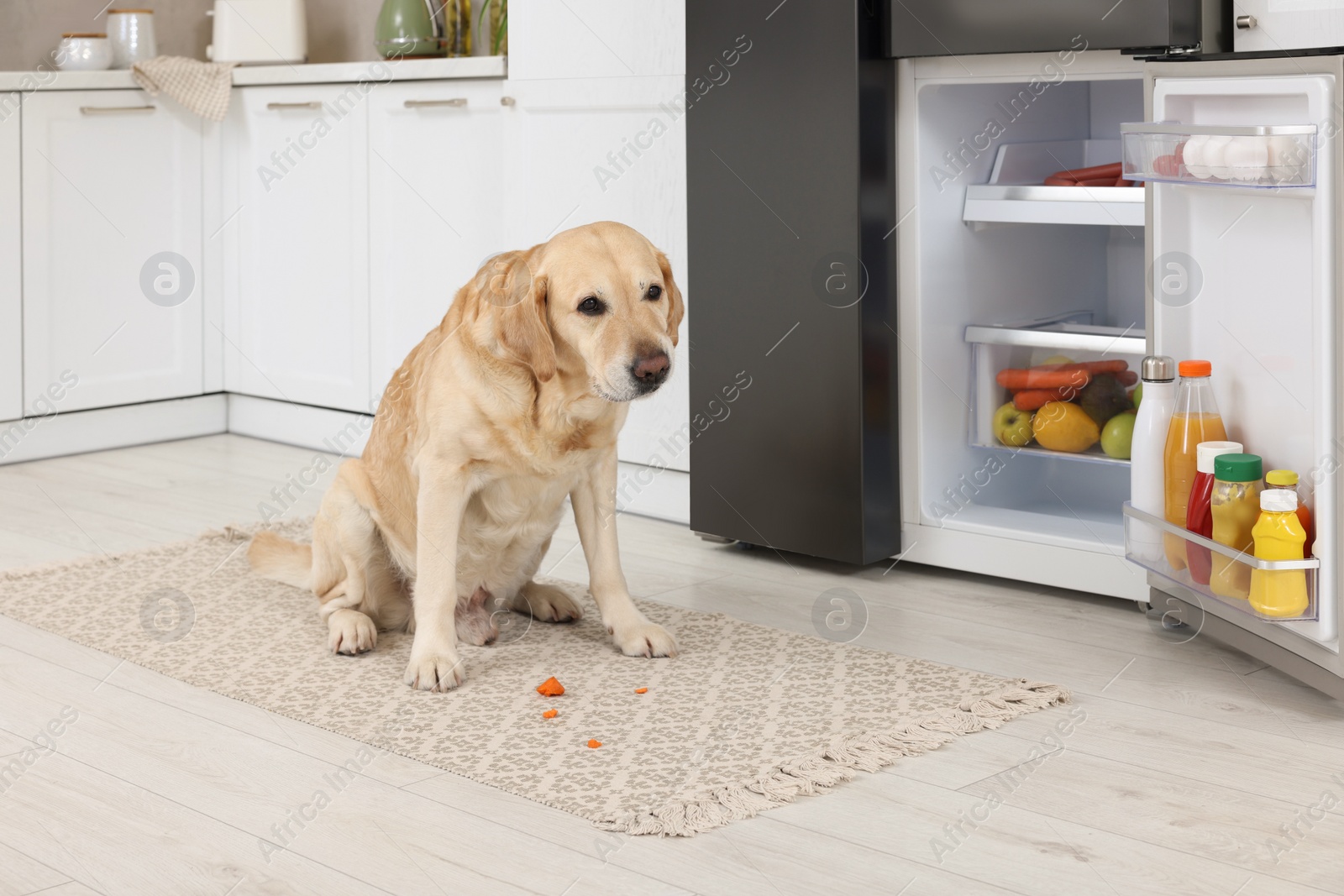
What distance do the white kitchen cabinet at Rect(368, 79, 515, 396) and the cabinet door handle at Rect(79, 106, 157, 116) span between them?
739 mm

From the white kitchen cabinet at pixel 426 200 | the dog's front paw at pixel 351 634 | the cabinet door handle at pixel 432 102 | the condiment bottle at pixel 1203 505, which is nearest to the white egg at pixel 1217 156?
the condiment bottle at pixel 1203 505

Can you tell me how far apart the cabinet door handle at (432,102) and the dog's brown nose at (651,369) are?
1.84 meters

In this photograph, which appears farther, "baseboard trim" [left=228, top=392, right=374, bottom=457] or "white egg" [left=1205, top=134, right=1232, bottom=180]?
"baseboard trim" [left=228, top=392, right=374, bottom=457]

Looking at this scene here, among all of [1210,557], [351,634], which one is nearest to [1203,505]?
[1210,557]

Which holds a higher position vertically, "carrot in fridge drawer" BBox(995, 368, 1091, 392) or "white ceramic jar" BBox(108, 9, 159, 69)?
"white ceramic jar" BBox(108, 9, 159, 69)

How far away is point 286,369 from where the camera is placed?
421 centimetres

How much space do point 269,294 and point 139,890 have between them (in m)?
2.95

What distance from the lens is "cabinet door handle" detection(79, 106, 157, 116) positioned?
396cm

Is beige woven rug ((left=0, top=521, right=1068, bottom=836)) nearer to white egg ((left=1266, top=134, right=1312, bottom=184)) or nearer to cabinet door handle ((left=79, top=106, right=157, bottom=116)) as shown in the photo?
white egg ((left=1266, top=134, right=1312, bottom=184))

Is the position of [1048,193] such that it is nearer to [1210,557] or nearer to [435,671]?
[1210,557]

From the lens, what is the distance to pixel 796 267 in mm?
2707

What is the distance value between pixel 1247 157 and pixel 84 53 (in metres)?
3.36

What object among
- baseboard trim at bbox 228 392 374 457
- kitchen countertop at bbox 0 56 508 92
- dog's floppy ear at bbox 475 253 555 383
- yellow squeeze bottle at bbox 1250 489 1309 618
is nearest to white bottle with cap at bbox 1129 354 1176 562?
yellow squeeze bottle at bbox 1250 489 1309 618

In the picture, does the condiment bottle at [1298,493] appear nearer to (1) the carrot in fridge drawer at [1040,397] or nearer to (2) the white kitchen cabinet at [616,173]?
(1) the carrot in fridge drawer at [1040,397]
